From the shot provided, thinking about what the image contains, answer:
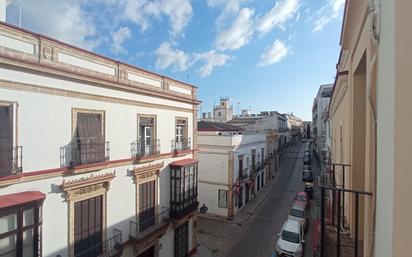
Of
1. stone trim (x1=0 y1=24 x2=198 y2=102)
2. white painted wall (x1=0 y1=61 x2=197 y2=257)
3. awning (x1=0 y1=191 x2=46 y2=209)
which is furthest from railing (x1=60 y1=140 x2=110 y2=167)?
stone trim (x1=0 y1=24 x2=198 y2=102)

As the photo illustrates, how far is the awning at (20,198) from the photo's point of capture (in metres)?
6.30

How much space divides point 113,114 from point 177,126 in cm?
487

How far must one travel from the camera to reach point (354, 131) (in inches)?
190

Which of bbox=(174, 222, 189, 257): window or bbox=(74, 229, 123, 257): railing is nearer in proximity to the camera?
bbox=(74, 229, 123, 257): railing

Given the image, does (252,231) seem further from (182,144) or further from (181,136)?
(181,136)

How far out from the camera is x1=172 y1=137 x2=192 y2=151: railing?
13699 mm

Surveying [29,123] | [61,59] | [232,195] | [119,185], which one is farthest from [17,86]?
[232,195]

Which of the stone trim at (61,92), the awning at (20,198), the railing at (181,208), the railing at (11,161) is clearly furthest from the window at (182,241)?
the railing at (11,161)

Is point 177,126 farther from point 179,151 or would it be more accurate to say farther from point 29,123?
point 29,123

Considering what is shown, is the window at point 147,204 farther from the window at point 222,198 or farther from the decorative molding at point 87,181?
the window at point 222,198

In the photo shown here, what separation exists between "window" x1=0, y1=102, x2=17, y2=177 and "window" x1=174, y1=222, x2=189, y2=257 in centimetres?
934

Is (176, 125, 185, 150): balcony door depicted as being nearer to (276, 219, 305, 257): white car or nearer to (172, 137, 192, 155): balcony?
(172, 137, 192, 155): balcony

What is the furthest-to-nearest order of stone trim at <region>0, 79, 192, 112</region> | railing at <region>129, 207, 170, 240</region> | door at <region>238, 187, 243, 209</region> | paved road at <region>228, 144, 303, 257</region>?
1. door at <region>238, 187, 243, 209</region>
2. paved road at <region>228, 144, 303, 257</region>
3. railing at <region>129, 207, 170, 240</region>
4. stone trim at <region>0, 79, 192, 112</region>

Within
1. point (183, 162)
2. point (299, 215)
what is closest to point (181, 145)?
point (183, 162)
